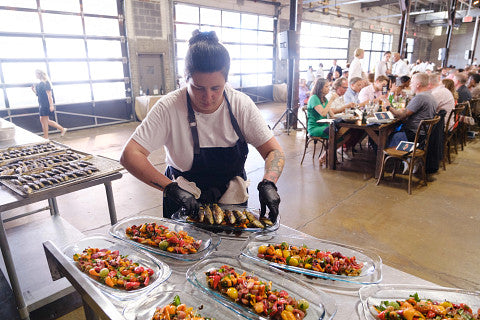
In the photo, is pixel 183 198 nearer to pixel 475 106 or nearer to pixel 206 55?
pixel 206 55

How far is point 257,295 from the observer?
1.04 m

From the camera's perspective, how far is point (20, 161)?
96.0 inches

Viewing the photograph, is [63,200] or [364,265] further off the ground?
[364,265]

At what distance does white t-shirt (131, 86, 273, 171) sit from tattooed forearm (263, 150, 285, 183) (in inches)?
5.3

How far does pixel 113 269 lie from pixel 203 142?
0.74m

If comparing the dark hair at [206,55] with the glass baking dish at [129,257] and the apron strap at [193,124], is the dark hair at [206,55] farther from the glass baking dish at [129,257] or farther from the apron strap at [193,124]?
the glass baking dish at [129,257]

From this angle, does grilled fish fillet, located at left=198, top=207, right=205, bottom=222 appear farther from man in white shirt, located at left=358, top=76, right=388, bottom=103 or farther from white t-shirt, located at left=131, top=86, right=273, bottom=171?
man in white shirt, located at left=358, top=76, right=388, bottom=103

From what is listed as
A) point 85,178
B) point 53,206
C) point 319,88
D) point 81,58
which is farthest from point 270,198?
point 81,58

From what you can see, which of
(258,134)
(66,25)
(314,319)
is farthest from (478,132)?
(66,25)

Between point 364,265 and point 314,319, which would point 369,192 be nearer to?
point 364,265

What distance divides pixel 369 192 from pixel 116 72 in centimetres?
728

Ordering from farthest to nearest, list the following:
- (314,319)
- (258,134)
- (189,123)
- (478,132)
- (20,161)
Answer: (478,132) → (20,161) → (258,134) → (189,123) → (314,319)

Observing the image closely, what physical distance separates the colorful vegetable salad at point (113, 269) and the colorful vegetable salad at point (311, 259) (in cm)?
A: 47

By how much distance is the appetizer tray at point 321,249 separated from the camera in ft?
3.70
